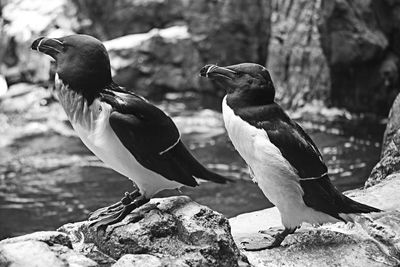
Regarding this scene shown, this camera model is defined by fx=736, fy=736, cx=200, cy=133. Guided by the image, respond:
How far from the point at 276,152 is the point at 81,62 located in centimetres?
102

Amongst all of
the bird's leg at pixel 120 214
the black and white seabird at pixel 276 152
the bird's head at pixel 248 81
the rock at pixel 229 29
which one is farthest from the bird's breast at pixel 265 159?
the rock at pixel 229 29

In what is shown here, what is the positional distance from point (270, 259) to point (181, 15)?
29.1 feet

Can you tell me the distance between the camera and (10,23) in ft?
41.2

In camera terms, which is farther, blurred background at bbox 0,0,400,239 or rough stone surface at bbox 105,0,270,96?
rough stone surface at bbox 105,0,270,96

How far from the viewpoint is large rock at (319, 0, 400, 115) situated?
31.8ft

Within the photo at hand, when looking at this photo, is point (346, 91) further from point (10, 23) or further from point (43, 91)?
point (10, 23)

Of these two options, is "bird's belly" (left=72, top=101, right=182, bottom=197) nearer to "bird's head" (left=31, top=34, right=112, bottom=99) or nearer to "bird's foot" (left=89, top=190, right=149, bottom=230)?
"bird's foot" (left=89, top=190, right=149, bottom=230)

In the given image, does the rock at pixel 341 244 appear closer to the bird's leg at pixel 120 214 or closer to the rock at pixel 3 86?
the bird's leg at pixel 120 214

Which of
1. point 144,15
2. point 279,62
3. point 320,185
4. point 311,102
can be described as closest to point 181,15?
point 144,15

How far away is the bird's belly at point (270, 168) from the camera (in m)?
3.50

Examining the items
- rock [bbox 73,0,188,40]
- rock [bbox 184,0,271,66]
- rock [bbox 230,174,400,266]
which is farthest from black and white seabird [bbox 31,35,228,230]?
rock [bbox 73,0,188,40]

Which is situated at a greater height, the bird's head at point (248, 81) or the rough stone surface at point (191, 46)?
the bird's head at point (248, 81)

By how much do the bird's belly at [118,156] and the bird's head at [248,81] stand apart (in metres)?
0.55

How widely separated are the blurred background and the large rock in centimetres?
1
